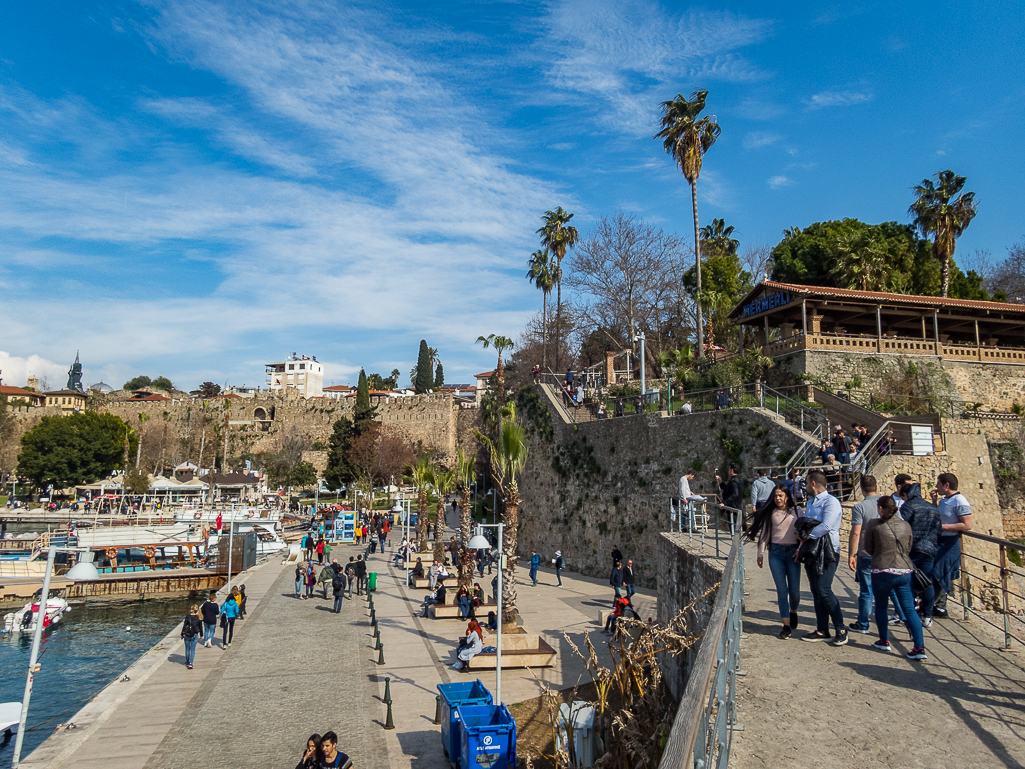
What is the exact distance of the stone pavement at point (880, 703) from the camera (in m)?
3.96

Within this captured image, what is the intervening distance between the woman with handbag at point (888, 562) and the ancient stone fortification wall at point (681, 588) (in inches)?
91.2

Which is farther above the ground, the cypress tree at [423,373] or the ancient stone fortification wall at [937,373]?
→ the cypress tree at [423,373]

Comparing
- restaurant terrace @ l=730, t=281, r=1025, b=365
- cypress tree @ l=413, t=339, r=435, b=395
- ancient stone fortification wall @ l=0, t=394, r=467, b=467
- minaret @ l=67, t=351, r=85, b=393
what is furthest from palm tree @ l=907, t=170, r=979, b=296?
minaret @ l=67, t=351, r=85, b=393

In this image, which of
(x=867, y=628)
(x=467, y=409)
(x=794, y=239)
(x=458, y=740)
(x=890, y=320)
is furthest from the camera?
(x=467, y=409)

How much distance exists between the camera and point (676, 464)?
22.3m

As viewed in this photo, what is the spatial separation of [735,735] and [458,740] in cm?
576

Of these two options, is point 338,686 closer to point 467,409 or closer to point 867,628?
point 867,628

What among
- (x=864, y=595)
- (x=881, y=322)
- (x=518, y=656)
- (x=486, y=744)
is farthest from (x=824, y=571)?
(x=881, y=322)

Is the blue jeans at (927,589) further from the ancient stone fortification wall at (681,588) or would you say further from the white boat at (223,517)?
the white boat at (223,517)

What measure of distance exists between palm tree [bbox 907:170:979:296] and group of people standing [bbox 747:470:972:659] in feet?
107

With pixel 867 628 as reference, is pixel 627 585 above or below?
below

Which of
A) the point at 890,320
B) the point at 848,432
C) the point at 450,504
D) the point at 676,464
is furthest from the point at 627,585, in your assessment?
the point at 450,504

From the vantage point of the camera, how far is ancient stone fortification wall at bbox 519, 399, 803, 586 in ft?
65.4

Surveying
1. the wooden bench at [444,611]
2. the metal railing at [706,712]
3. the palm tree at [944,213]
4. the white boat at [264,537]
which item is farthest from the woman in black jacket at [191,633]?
the palm tree at [944,213]
